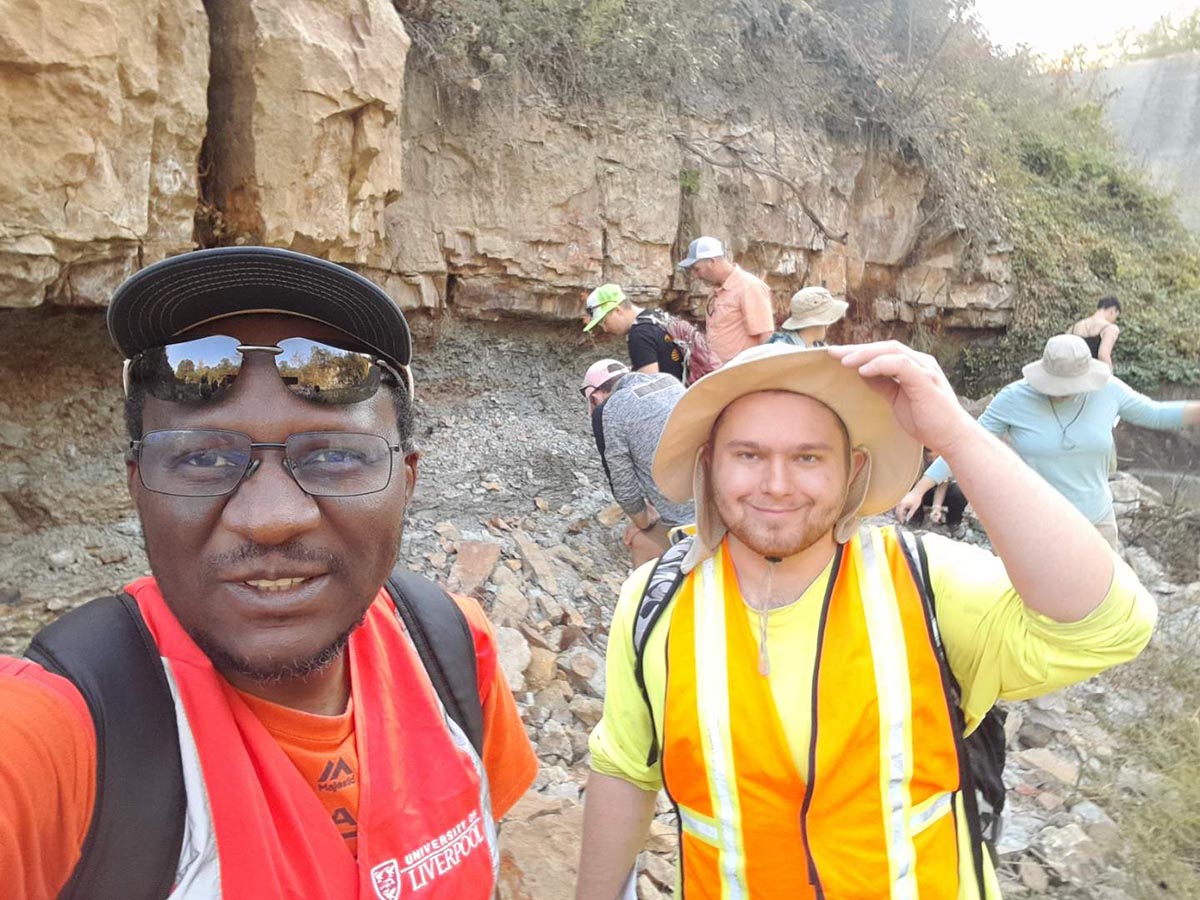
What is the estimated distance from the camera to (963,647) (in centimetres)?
150

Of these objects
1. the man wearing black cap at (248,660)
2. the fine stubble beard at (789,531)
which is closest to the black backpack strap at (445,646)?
the man wearing black cap at (248,660)

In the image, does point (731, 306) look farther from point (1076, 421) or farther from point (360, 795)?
point (360, 795)

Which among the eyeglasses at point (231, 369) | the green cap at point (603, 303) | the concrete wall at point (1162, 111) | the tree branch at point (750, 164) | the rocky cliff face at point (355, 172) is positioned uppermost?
the concrete wall at point (1162, 111)

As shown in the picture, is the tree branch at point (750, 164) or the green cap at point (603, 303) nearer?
the green cap at point (603, 303)

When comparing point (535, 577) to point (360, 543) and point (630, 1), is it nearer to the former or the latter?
point (360, 543)

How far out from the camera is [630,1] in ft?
26.5

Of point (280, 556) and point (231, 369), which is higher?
point (231, 369)

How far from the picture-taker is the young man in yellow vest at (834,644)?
1.36m

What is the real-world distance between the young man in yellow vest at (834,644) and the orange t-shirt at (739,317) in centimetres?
424

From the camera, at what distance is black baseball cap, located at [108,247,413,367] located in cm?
111

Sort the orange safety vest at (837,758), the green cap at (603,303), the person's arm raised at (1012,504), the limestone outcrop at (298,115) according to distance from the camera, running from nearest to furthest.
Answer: the person's arm raised at (1012,504) < the orange safety vest at (837,758) < the limestone outcrop at (298,115) < the green cap at (603,303)

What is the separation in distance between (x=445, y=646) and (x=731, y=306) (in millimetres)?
4989

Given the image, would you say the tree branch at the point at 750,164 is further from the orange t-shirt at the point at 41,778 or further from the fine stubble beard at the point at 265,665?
the orange t-shirt at the point at 41,778

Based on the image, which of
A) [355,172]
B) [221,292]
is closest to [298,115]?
[355,172]
